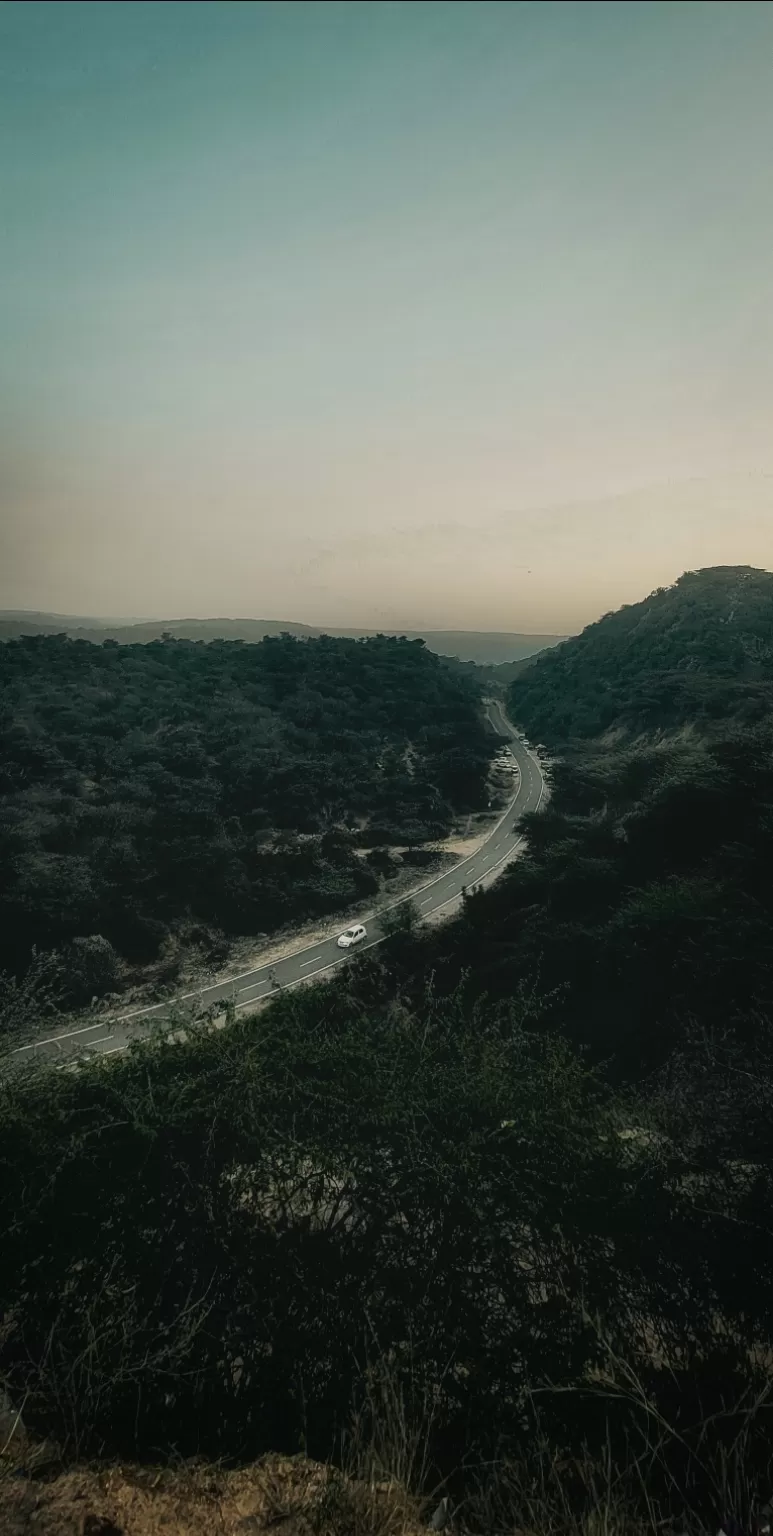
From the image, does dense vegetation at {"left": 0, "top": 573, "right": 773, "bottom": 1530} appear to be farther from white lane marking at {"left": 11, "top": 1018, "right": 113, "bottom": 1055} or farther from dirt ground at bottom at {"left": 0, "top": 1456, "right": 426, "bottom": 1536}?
white lane marking at {"left": 11, "top": 1018, "right": 113, "bottom": 1055}

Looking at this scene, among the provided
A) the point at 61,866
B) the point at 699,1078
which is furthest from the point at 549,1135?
the point at 61,866

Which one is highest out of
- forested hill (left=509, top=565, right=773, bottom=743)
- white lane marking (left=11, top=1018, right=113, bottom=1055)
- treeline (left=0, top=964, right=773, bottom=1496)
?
forested hill (left=509, top=565, right=773, bottom=743)

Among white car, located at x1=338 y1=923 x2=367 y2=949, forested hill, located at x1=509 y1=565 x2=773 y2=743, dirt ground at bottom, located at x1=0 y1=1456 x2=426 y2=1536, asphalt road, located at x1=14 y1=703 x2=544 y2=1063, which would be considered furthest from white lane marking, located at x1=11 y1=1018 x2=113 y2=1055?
forested hill, located at x1=509 y1=565 x2=773 y2=743

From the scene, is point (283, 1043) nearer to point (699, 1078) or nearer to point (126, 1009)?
point (699, 1078)

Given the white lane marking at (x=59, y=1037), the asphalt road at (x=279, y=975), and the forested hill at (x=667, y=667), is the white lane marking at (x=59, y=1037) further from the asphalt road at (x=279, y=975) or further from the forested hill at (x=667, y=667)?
the forested hill at (x=667, y=667)

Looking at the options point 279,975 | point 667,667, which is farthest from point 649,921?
point 667,667

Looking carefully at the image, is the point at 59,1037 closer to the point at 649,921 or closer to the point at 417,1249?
the point at 417,1249
